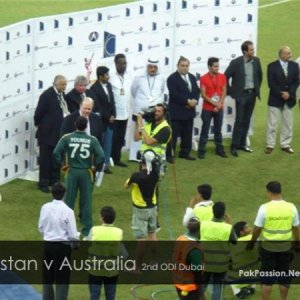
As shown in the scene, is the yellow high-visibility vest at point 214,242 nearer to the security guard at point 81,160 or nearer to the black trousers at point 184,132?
the security guard at point 81,160

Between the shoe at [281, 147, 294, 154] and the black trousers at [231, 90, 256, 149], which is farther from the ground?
the black trousers at [231, 90, 256, 149]

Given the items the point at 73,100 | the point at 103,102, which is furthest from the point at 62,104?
the point at 103,102

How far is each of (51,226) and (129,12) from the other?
7721 mm

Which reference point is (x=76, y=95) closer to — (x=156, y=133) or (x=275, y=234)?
(x=156, y=133)

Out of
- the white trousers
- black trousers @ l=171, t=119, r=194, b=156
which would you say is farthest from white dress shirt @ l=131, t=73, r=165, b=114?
the white trousers

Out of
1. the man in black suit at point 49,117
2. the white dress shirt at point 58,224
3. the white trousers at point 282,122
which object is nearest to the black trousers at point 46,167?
the man in black suit at point 49,117

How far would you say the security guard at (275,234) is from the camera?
19.0m

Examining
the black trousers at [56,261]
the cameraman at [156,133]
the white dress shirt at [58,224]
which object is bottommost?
the black trousers at [56,261]

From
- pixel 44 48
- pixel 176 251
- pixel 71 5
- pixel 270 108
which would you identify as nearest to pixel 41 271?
pixel 176 251

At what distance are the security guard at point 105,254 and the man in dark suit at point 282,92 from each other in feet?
27.0

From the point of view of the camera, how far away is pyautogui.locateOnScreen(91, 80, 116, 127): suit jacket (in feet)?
80.3

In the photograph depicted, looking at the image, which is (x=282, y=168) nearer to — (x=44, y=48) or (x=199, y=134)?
(x=199, y=134)

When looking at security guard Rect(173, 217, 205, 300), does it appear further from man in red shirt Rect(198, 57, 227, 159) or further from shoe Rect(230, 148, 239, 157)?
shoe Rect(230, 148, 239, 157)

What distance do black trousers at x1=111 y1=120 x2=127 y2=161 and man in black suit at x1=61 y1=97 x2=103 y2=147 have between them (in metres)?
2.29
